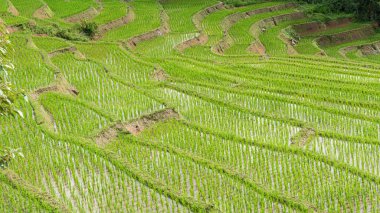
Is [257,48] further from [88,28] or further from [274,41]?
[88,28]

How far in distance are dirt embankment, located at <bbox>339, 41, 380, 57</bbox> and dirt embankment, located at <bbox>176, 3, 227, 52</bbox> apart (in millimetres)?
7239

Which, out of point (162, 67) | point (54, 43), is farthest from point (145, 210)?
point (54, 43)

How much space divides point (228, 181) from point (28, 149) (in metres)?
3.14

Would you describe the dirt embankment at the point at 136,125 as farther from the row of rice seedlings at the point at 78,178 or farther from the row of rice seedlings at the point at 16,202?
the row of rice seedlings at the point at 16,202

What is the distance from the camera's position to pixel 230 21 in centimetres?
2558

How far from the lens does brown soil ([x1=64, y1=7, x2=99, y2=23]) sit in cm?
2126

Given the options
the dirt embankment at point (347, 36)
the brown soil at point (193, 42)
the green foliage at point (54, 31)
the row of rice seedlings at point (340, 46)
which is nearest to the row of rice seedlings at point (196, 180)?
the green foliage at point (54, 31)

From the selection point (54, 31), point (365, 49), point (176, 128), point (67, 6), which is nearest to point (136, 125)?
point (176, 128)

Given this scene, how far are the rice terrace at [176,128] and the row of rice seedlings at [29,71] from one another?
4 cm

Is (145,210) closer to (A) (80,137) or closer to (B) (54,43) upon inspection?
(A) (80,137)

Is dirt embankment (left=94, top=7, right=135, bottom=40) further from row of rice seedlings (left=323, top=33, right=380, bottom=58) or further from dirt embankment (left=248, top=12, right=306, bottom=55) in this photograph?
row of rice seedlings (left=323, top=33, right=380, bottom=58)

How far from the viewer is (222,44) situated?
65.9ft

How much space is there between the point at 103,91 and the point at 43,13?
11.7 meters

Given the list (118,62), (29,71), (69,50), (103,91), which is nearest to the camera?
(103,91)
